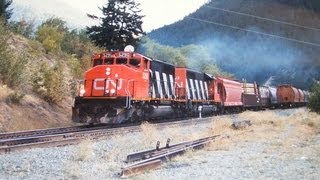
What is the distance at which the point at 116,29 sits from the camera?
36656 millimetres

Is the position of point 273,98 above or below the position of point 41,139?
above

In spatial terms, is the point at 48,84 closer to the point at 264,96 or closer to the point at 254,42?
the point at 264,96

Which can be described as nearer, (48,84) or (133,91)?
(133,91)

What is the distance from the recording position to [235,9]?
66.6 m

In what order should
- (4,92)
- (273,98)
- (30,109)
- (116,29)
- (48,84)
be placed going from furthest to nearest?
(273,98) < (116,29) < (48,84) < (30,109) < (4,92)

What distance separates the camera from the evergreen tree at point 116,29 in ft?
119

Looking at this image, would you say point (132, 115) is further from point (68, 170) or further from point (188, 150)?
point (68, 170)

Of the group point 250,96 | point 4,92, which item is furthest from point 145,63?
point 250,96

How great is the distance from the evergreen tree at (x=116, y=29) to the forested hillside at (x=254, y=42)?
414 inches

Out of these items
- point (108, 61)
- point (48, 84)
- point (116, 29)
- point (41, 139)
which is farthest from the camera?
point (116, 29)

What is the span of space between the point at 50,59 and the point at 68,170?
20249 millimetres

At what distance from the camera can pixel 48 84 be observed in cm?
2120

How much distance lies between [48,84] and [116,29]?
16.2 m

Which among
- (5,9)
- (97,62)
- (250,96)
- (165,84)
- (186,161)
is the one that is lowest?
(186,161)
